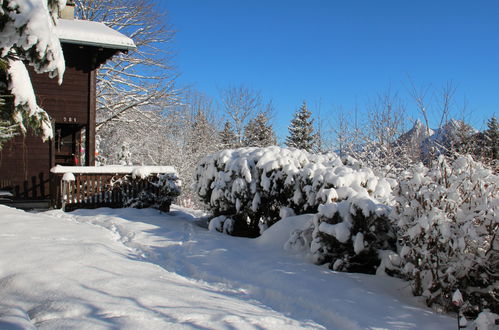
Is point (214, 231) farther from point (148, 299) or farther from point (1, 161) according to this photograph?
point (1, 161)

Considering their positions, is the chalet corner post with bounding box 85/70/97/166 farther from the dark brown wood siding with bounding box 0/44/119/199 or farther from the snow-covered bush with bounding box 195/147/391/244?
the snow-covered bush with bounding box 195/147/391/244

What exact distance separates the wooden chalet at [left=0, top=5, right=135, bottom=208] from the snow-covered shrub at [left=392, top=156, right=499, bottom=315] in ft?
37.4

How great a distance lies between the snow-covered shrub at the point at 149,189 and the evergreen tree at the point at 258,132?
21.1 metres

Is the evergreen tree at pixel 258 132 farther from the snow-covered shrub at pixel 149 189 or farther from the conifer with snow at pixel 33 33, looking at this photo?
the conifer with snow at pixel 33 33

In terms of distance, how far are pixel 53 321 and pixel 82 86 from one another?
1194 cm

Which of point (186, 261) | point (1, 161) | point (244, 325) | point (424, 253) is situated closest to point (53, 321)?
point (244, 325)

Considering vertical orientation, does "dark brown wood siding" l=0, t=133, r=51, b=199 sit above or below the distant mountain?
below

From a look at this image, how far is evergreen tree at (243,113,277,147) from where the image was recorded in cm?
3266

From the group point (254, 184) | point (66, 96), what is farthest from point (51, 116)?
point (254, 184)

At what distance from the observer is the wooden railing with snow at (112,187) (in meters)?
11.1

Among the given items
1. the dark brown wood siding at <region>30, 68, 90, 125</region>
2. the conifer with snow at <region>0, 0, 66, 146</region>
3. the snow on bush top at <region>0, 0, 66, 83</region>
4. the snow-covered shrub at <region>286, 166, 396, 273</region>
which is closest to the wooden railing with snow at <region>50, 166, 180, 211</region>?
the dark brown wood siding at <region>30, 68, 90, 125</region>

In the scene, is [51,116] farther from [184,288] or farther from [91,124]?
[184,288]

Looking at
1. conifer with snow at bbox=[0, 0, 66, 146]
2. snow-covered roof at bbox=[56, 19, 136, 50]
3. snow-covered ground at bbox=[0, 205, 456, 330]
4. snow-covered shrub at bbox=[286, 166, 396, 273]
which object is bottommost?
snow-covered ground at bbox=[0, 205, 456, 330]

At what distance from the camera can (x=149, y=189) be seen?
11.4 meters
